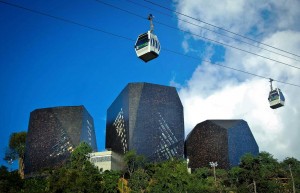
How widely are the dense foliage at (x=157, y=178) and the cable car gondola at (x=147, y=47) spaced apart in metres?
33.9

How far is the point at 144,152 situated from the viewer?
425ft

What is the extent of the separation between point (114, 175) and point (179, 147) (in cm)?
4231

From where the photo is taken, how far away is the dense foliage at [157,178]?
65062mm

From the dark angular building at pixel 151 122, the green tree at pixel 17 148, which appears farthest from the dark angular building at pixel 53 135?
the dark angular building at pixel 151 122

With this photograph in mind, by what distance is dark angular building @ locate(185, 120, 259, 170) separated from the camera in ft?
444

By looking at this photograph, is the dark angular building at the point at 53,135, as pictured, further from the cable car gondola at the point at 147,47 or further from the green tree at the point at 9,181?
the cable car gondola at the point at 147,47

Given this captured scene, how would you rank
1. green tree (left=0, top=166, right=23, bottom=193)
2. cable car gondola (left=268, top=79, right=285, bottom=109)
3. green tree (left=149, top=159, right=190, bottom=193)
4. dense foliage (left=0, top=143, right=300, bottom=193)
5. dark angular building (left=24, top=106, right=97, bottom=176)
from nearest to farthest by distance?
1. cable car gondola (left=268, top=79, right=285, bottom=109)
2. dense foliage (left=0, top=143, right=300, bottom=193)
3. green tree (left=0, top=166, right=23, bottom=193)
4. green tree (left=149, top=159, right=190, bottom=193)
5. dark angular building (left=24, top=106, right=97, bottom=176)

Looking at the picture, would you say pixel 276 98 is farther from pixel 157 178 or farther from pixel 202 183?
pixel 202 183

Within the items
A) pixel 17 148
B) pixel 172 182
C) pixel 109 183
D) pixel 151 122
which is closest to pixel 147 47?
pixel 172 182

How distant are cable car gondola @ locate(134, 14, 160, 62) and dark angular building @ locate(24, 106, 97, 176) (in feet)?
354

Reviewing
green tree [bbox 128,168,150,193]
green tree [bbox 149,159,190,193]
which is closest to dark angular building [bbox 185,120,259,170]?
green tree [bbox 128,168,150,193]

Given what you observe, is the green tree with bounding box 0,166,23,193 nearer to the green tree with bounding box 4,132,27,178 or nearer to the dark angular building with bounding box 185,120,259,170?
the green tree with bounding box 4,132,27,178

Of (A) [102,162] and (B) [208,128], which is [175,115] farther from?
(A) [102,162]

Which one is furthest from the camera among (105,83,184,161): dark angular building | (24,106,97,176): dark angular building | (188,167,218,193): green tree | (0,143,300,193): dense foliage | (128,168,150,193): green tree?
(105,83,184,161): dark angular building
